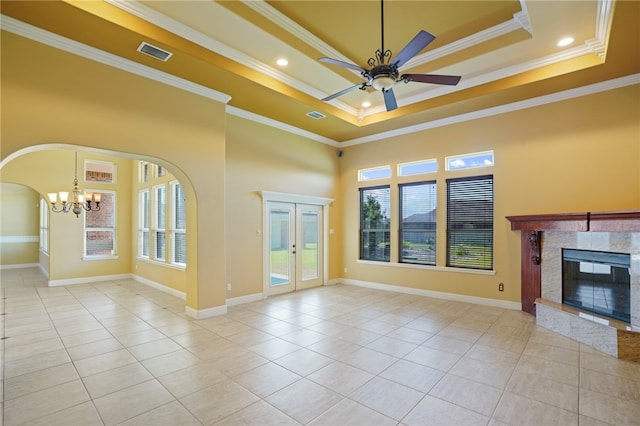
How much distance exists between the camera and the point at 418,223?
22.4 feet

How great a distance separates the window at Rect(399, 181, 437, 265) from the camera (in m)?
6.60

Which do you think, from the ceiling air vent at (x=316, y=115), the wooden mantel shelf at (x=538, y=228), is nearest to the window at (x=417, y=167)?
the wooden mantel shelf at (x=538, y=228)

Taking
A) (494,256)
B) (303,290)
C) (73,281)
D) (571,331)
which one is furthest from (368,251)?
(73,281)

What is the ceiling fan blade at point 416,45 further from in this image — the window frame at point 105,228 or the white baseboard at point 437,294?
the window frame at point 105,228

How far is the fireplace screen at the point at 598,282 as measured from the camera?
3.88m

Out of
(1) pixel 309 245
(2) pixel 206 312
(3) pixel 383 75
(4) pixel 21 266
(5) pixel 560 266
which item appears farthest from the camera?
(4) pixel 21 266

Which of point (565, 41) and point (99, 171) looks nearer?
point (565, 41)

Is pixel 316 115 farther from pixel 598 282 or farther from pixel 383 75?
pixel 598 282

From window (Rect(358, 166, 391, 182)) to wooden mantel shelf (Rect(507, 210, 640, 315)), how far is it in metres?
2.77

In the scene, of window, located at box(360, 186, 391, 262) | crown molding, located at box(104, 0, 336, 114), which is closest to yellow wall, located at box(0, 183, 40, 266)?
crown molding, located at box(104, 0, 336, 114)

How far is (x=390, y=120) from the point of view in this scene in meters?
6.33

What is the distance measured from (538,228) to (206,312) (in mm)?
5512

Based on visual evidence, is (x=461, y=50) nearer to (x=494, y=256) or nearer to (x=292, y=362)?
(x=494, y=256)

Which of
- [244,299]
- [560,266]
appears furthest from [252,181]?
[560,266]
